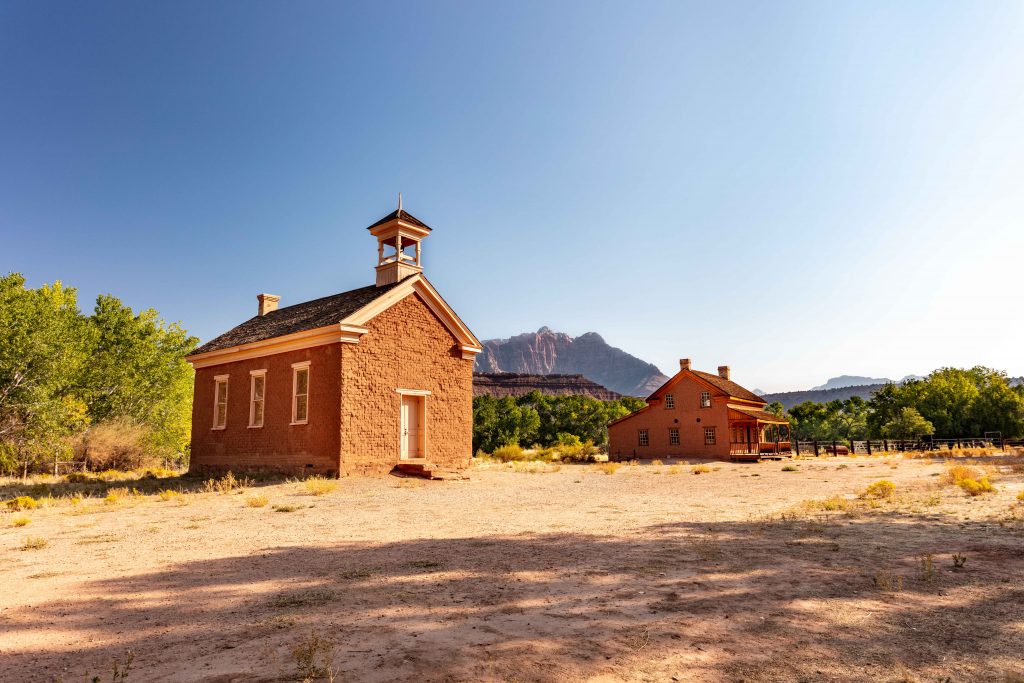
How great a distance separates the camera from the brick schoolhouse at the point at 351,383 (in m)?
20.0

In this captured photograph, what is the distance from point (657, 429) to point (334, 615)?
1691 inches

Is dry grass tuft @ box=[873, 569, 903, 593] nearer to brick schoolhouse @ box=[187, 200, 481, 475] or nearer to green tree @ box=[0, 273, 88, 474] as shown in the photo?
brick schoolhouse @ box=[187, 200, 481, 475]

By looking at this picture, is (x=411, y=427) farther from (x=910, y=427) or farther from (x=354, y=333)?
(x=910, y=427)

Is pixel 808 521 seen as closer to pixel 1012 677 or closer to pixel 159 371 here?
pixel 1012 677

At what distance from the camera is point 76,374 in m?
38.3

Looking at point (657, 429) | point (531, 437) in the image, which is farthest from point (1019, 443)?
point (531, 437)

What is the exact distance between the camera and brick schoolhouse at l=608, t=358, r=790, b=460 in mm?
42250

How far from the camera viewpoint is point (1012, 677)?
153 inches

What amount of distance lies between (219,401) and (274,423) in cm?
457

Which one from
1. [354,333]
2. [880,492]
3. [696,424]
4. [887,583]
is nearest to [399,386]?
[354,333]

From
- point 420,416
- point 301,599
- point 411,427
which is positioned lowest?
point 301,599

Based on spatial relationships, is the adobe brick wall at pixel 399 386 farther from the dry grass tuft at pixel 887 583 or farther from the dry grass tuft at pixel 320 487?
the dry grass tuft at pixel 887 583

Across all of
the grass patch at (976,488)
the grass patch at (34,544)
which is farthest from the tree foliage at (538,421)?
the grass patch at (34,544)

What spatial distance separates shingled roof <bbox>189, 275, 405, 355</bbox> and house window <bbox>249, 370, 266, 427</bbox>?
4.43 ft
